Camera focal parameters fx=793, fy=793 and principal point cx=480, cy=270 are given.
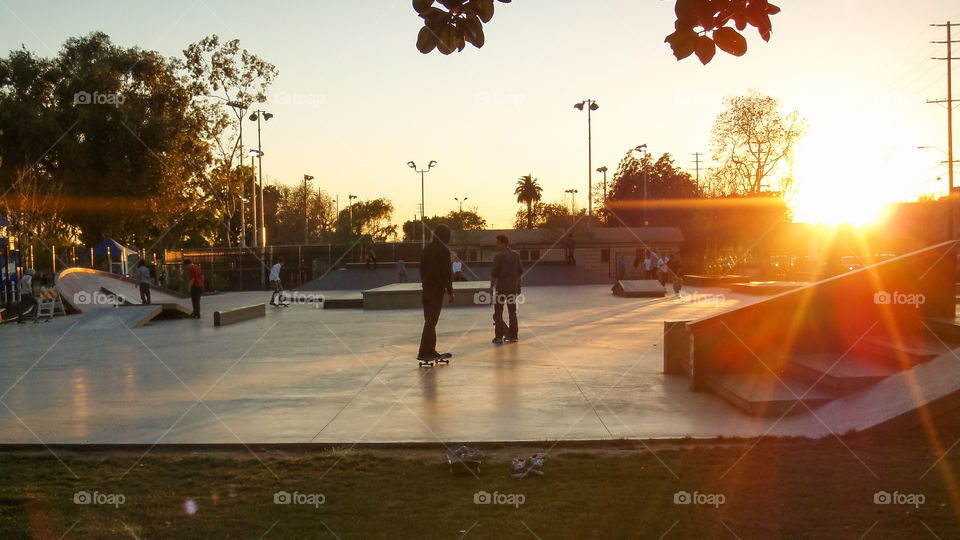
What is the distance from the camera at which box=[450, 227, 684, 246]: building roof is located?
56938 millimetres

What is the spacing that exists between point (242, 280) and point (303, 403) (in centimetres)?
4035

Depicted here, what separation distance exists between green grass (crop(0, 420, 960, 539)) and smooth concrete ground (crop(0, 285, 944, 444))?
0.55m

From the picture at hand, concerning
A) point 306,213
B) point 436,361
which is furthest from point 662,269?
point 306,213

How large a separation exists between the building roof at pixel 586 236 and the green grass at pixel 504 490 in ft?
164

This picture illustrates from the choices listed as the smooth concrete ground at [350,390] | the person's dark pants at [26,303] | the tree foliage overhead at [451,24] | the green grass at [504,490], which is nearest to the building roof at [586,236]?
the person's dark pants at [26,303]

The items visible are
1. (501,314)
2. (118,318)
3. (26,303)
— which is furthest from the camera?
(26,303)

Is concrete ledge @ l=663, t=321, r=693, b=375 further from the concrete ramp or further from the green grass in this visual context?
the concrete ramp

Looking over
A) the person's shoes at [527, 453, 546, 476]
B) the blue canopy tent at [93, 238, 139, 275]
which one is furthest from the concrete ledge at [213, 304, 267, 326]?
the blue canopy tent at [93, 238, 139, 275]

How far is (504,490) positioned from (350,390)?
401 centimetres

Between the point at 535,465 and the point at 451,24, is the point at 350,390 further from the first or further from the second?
the point at 451,24

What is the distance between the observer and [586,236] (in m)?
56.3

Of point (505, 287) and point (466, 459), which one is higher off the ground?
point (505, 287)

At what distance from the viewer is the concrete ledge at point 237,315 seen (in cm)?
1748

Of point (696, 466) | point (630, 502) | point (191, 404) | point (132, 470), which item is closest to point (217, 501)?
point (132, 470)
